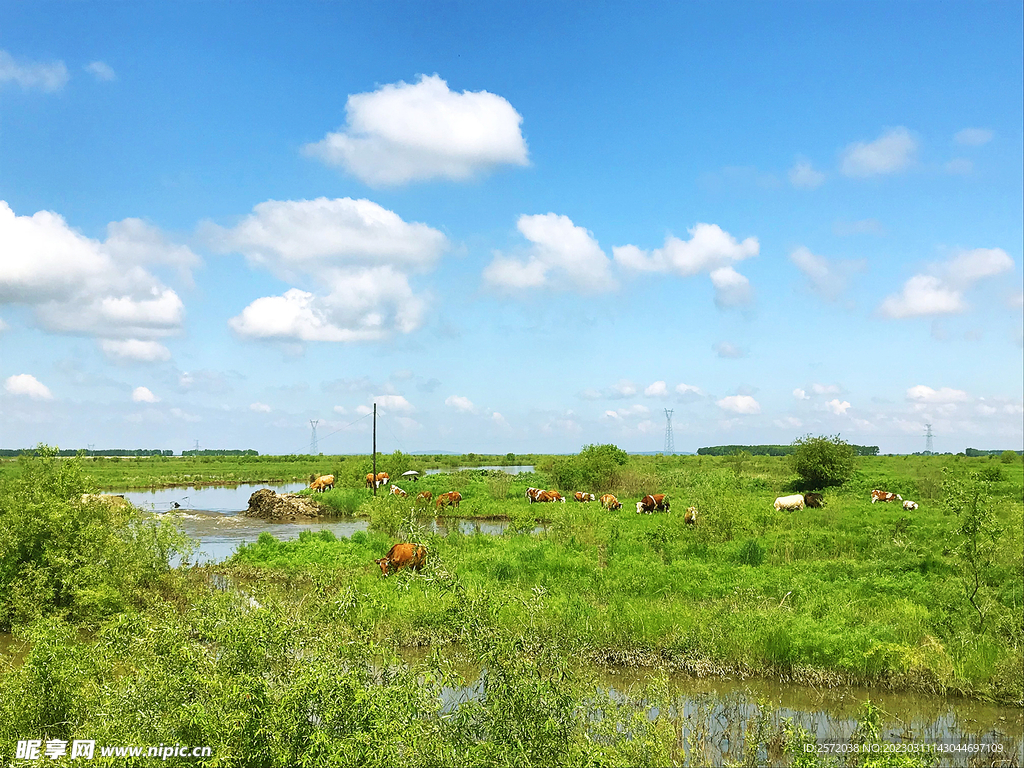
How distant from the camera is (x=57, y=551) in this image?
15.2 m

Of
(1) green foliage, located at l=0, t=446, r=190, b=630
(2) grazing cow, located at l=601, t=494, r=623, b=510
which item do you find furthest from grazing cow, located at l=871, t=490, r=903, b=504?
(1) green foliage, located at l=0, t=446, r=190, b=630

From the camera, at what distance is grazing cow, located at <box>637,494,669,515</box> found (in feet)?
108

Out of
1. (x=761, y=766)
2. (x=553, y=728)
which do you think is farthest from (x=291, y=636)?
(x=761, y=766)

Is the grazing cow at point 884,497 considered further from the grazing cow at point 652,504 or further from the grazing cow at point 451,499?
the grazing cow at point 451,499

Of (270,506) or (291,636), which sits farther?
(270,506)

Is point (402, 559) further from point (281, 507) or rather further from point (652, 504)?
point (281, 507)

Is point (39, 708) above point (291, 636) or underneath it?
underneath

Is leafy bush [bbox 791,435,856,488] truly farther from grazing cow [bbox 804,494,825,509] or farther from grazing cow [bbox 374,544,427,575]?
grazing cow [bbox 374,544,427,575]

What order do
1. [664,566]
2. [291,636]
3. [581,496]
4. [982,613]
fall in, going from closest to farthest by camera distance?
[291,636] < [982,613] < [664,566] < [581,496]

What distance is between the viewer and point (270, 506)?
39094mm

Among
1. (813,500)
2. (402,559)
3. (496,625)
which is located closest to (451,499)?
(402,559)

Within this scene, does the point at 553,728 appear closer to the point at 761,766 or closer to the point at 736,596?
the point at 761,766

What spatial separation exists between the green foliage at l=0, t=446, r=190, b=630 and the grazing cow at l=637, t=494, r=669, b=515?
22.9 meters

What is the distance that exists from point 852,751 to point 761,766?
1.20 meters
